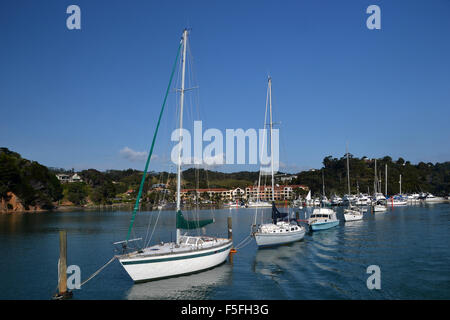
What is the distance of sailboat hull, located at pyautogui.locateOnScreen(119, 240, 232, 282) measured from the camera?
21156 mm

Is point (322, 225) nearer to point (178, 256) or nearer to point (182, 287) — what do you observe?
point (178, 256)

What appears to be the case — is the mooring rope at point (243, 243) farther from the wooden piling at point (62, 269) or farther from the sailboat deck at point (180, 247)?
the wooden piling at point (62, 269)

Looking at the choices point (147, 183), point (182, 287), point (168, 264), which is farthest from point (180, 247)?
point (147, 183)

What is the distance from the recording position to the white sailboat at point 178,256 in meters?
21.2

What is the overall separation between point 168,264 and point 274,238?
15.9m

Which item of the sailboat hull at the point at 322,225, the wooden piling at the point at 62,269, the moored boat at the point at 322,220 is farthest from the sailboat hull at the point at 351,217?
the wooden piling at the point at 62,269

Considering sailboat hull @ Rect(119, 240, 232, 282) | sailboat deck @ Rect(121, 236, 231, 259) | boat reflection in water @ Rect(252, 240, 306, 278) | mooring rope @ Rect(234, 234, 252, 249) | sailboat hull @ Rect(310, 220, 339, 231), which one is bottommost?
mooring rope @ Rect(234, 234, 252, 249)

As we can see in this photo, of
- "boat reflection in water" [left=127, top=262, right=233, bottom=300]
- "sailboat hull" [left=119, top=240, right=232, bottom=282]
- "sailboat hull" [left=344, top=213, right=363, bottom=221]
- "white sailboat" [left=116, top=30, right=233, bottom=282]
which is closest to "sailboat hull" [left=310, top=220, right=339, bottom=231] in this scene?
"sailboat hull" [left=344, top=213, right=363, bottom=221]

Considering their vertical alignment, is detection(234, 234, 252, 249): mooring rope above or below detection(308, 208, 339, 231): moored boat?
below

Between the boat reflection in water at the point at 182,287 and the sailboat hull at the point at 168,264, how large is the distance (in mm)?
403

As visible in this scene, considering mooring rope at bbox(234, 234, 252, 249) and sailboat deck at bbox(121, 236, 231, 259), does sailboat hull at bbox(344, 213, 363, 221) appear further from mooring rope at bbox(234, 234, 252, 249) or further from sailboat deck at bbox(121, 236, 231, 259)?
sailboat deck at bbox(121, 236, 231, 259)

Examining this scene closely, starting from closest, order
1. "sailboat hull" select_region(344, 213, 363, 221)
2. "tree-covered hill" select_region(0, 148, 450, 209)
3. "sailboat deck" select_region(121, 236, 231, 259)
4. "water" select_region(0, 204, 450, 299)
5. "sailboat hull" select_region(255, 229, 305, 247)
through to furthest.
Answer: "water" select_region(0, 204, 450, 299) → "sailboat deck" select_region(121, 236, 231, 259) → "sailboat hull" select_region(255, 229, 305, 247) → "sailboat hull" select_region(344, 213, 363, 221) → "tree-covered hill" select_region(0, 148, 450, 209)

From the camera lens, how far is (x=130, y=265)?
827 inches

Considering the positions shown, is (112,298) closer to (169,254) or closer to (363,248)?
(169,254)
